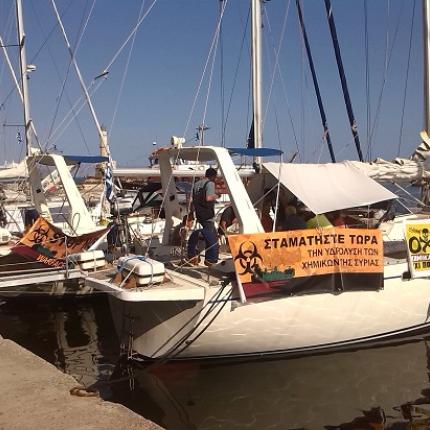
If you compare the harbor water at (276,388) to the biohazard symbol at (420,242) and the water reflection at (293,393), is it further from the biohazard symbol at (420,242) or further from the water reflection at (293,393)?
the biohazard symbol at (420,242)

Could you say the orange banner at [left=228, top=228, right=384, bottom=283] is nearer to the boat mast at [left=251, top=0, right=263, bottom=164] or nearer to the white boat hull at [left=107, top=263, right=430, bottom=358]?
the white boat hull at [left=107, top=263, right=430, bottom=358]

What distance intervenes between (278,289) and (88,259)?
10.2 ft

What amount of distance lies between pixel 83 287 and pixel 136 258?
4944 mm

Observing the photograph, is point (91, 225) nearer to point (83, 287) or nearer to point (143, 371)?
point (83, 287)

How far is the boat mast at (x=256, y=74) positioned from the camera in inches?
494

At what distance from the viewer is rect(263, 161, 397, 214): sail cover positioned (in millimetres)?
7947

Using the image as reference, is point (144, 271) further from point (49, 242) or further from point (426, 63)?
point (426, 63)

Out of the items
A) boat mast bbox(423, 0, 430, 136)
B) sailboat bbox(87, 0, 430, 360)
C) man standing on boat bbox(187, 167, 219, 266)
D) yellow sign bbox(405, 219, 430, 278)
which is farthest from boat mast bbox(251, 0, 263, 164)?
yellow sign bbox(405, 219, 430, 278)

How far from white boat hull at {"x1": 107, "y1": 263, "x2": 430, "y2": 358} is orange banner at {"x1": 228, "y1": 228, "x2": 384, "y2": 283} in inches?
14.2

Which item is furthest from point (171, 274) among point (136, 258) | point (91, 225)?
point (91, 225)

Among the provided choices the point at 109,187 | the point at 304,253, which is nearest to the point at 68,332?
the point at 109,187

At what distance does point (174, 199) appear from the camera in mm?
9945

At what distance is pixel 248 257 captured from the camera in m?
7.09

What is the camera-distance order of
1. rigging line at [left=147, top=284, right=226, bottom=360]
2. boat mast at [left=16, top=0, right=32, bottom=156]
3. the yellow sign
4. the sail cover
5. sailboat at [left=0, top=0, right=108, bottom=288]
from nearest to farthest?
rigging line at [left=147, top=284, right=226, bottom=360]
the sail cover
the yellow sign
sailboat at [left=0, top=0, right=108, bottom=288]
boat mast at [left=16, top=0, right=32, bottom=156]
